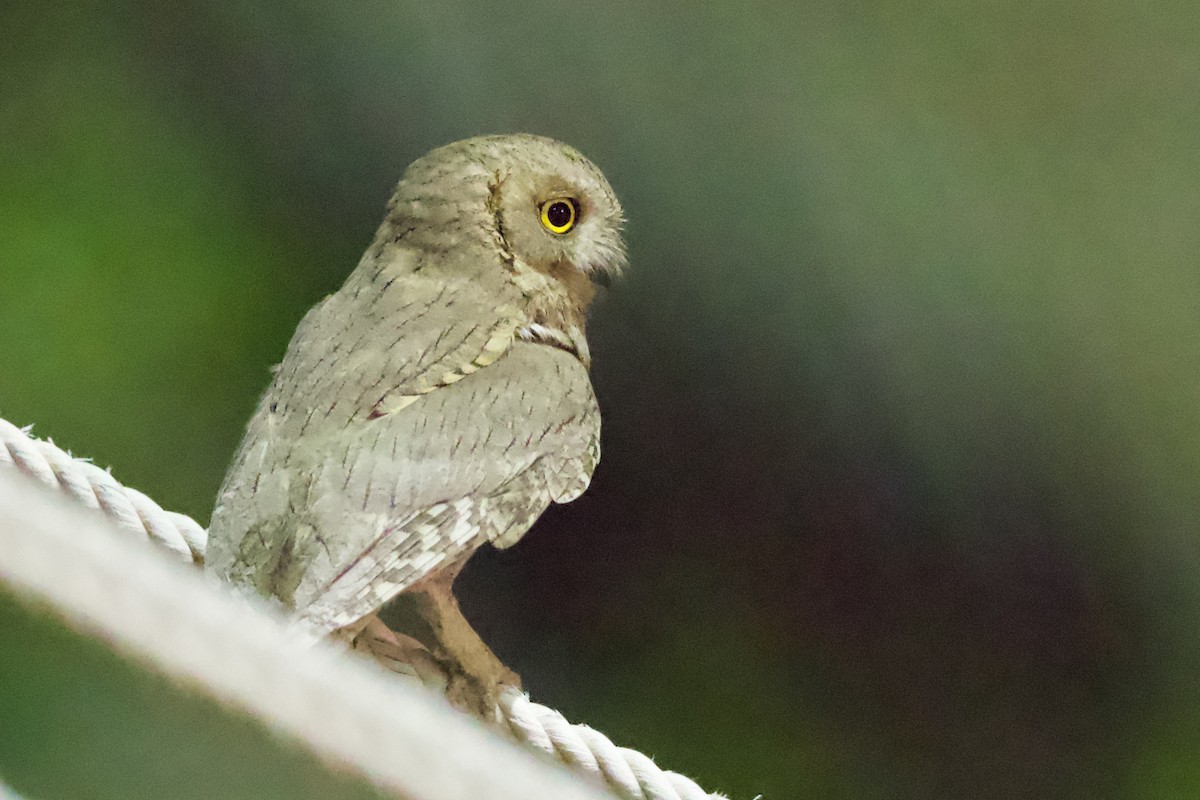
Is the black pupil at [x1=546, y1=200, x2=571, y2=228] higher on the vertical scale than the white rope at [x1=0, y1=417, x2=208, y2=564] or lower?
higher

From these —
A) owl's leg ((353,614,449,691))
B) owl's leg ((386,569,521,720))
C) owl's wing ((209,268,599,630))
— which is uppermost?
owl's wing ((209,268,599,630))

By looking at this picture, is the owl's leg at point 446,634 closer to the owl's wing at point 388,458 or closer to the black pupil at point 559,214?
the owl's wing at point 388,458

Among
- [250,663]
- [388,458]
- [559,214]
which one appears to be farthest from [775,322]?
[250,663]

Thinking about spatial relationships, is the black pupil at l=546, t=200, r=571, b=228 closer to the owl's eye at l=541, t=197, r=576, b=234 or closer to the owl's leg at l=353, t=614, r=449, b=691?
the owl's eye at l=541, t=197, r=576, b=234

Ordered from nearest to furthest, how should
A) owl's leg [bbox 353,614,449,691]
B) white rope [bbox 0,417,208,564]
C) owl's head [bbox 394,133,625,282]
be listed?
white rope [bbox 0,417,208,564]
owl's leg [bbox 353,614,449,691]
owl's head [bbox 394,133,625,282]

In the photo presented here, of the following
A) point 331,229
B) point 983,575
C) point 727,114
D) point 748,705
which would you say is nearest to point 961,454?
point 983,575

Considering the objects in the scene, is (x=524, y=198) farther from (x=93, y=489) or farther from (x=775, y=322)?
(x=93, y=489)

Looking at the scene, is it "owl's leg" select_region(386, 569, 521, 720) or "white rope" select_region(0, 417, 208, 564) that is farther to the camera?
"owl's leg" select_region(386, 569, 521, 720)

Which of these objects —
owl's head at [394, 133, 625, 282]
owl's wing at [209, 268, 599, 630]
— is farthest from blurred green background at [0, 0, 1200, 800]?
owl's wing at [209, 268, 599, 630]
